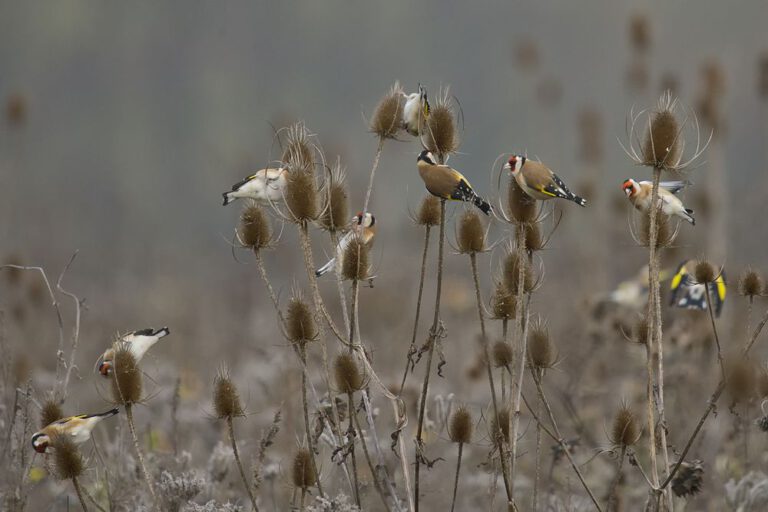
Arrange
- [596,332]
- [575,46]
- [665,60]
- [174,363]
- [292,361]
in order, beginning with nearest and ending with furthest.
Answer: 1. [292,361]
2. [596,332]
3. [174,363]
4. [665,60]
5. [575,46]

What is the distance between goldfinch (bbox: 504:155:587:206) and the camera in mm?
3828

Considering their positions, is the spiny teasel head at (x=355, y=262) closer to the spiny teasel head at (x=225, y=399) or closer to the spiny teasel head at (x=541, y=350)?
the spiny teasel head at (x=225, y=399)

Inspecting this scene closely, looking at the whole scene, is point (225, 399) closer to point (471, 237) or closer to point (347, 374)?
point (347, 374)

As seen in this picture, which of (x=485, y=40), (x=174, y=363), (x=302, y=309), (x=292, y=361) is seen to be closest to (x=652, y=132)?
(x=302, y=309)

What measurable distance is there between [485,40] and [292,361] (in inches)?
2348

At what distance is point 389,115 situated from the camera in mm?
4336

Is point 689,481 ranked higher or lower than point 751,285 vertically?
lower

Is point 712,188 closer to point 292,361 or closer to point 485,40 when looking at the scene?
point 292,361

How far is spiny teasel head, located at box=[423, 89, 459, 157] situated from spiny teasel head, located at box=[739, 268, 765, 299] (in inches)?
55.4

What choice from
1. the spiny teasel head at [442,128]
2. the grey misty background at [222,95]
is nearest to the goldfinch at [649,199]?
the spiny teasel head at [442,128]

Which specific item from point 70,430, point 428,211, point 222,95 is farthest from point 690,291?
point 222,95

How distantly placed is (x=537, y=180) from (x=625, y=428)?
3.63ft

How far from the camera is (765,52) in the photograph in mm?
10398

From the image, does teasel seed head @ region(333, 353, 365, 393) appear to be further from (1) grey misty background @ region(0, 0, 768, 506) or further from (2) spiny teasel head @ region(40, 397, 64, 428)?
(1) grey misty background @ region(0, 0, 768, 506)
